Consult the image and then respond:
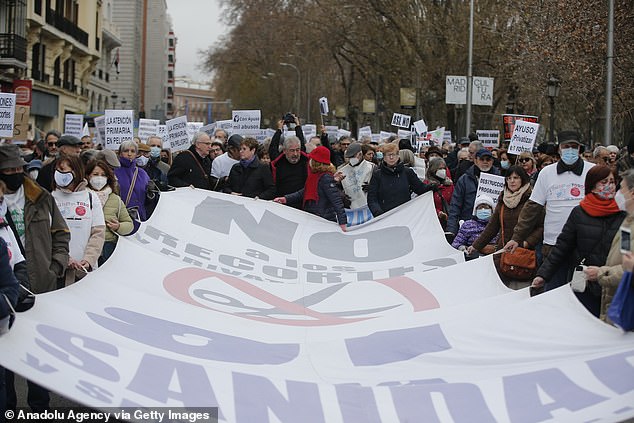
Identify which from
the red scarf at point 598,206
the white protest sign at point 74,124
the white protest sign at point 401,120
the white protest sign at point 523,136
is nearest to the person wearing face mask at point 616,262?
the red scarf at point 598,206

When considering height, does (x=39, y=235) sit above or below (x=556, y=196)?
below

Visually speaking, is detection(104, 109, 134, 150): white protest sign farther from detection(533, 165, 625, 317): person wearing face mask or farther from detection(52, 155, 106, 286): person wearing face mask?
detection(533, 165, 625, 317): person wearing face mask

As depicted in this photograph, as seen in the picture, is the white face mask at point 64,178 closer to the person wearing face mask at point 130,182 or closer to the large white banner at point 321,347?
the large white banner at point 321,347

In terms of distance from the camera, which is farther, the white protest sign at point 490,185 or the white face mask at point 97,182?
the white protest sign at point 490,185

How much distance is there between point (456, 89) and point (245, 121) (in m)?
15.3

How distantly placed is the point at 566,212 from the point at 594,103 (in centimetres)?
2486

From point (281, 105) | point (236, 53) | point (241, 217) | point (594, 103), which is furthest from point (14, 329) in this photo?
point (281, 105)

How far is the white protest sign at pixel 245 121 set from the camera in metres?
20.0

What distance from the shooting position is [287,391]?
6.16m

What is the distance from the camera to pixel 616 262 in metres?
7.07

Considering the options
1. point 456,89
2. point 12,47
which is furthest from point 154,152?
point 12,47

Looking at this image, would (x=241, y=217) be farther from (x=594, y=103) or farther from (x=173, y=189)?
(x=594, y=103)

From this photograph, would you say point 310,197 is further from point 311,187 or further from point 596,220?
point 596,220

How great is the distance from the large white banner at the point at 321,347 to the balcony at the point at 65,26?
4184 centimetres
